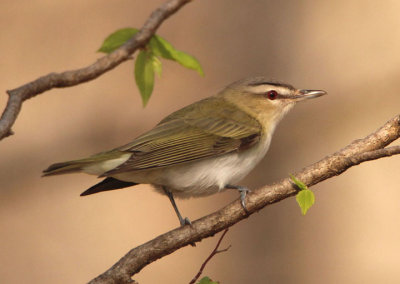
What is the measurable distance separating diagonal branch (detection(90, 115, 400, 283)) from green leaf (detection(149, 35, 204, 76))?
731mm

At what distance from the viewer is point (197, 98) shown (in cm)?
623

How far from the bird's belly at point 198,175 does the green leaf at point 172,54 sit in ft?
4.40

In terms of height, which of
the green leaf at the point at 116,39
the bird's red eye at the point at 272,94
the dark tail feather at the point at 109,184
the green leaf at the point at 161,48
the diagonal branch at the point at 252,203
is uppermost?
the bird's red eye at the point at 272,94

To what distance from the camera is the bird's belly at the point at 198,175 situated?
3943 mm

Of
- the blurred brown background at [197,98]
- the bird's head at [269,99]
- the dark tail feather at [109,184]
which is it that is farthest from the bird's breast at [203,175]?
the blurred brown background at [197,98]

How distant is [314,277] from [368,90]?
1.90 metres

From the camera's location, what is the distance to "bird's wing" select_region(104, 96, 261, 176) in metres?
3.83

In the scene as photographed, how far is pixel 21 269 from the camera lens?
6188 mm

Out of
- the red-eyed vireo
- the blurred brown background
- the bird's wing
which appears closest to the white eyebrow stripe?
the red-eyed vireo

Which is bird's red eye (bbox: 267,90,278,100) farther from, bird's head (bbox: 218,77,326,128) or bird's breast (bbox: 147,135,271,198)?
bird's breast (bbox: 147,135,271,198)

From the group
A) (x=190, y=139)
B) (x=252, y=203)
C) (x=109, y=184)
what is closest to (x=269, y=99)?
(x=190, y=139)

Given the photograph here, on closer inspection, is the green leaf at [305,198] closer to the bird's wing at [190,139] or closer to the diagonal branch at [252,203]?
the diagonal branch at [252,203]

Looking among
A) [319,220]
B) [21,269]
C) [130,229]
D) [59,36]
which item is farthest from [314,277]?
[59,36]

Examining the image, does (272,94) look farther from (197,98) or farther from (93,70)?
(93,70)
